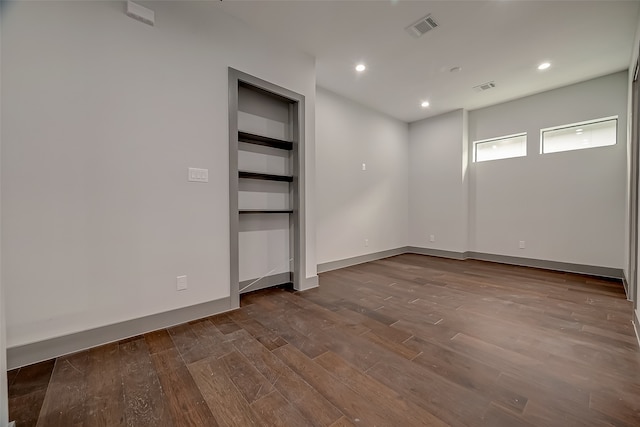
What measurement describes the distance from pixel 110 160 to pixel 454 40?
358 cm

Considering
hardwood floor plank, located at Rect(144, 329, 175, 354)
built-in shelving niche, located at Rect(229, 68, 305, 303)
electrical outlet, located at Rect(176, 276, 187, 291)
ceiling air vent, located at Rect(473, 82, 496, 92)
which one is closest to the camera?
hardwood floor plank, located at Rect(144, 329, 175, 354)

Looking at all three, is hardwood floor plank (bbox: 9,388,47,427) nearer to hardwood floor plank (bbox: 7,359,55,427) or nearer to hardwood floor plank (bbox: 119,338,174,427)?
hardwood floor plank (bbox: 7,359,55,427)

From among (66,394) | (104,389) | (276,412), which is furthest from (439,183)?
(66,394)

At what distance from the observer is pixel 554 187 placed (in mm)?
4141

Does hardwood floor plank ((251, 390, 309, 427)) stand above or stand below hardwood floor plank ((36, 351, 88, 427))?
above

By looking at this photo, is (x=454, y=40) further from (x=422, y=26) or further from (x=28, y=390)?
(x=28, y=390)

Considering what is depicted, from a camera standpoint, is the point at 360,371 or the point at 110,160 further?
the point at 110,160

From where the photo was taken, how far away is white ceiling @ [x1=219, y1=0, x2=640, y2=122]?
241 cm

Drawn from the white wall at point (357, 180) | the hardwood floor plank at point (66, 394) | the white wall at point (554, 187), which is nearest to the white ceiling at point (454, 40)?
the white wall at point (554, 187)

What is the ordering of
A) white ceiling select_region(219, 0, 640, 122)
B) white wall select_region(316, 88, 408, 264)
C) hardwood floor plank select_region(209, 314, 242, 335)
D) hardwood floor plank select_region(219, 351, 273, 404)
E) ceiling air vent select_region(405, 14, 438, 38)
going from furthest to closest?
white wall select_region(316, 88, 408, 264) < ceiling air vent select_region(405, 14, 438, 38) < white ceiling select_region(219, 0, 640, 122) < hardwood floor plank select_region(209, 314, 242, 335) < hardwood floor plank select_region(219, 351, 273, 404)

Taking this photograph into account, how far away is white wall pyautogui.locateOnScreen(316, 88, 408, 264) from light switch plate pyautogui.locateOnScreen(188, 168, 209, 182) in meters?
1.93

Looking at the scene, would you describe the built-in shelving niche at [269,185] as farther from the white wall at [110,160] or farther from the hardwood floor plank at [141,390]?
the hardwood floor plank at [141,390]

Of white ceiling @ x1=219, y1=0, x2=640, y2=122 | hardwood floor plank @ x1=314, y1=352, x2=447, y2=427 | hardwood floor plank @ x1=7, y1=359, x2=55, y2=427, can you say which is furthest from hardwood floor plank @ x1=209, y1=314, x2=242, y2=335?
white ceiling @ x1=219, y1=0, x2=640, y2=122

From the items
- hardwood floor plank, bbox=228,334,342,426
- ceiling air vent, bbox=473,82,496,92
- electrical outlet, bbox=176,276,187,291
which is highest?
ceiling air vent, bbox=473,82,496,92
